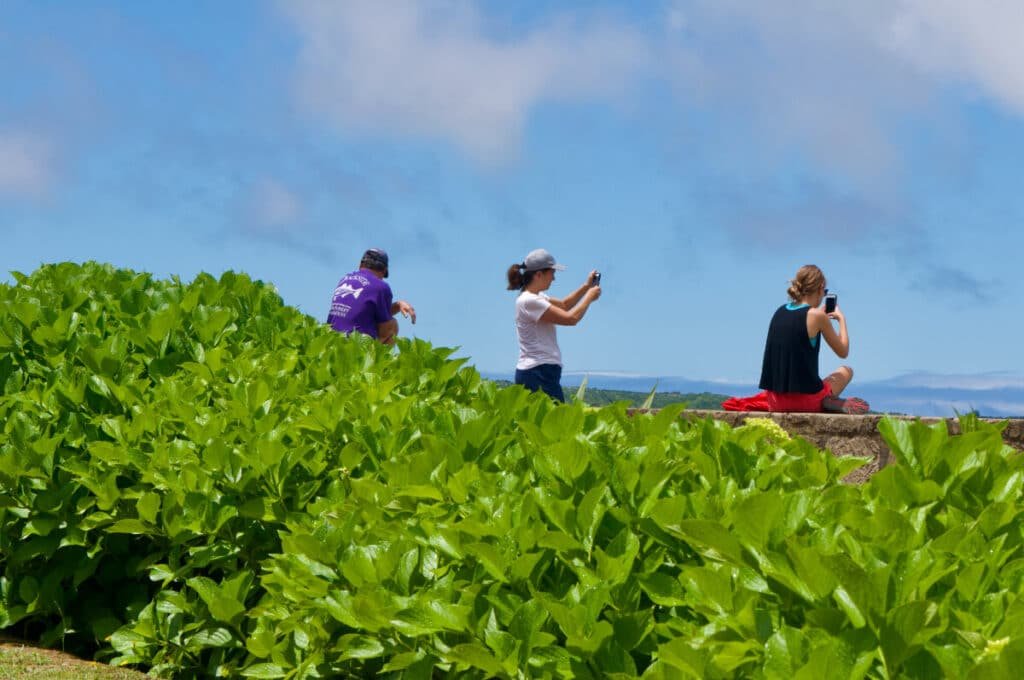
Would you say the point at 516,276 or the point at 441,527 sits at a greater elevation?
the point at 516,276

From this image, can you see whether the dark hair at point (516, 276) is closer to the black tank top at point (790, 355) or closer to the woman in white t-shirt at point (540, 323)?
the woman in white t-shirt at point (540, 323)

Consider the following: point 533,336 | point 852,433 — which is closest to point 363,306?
point 533,336

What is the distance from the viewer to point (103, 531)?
4.81 metres

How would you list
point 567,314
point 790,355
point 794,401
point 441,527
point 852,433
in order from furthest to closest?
point 794,401 < point 790,355 < point 567,314 < point 852,433 < point 441,527

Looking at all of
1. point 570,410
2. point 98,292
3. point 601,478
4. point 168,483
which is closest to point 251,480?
point 168,483

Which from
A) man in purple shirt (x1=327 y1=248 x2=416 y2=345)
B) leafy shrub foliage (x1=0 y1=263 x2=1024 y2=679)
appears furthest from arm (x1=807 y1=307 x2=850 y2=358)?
leafy shrub foliage (x1=0 y1=263 x2=1024 y2=679)

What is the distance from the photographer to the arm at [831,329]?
11656mm

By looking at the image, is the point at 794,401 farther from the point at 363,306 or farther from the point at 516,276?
the point at 363,306

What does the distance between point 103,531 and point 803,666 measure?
12.1 ft

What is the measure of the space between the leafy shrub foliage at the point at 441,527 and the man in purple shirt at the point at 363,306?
4837mm

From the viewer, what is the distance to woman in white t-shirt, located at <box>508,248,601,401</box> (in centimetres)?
1114

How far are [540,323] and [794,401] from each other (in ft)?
10.3

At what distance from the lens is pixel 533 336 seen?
11.2m

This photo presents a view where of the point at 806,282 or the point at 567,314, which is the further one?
the point at 806,282
